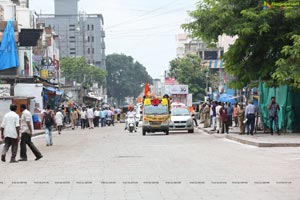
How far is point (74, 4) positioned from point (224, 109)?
116912 mm

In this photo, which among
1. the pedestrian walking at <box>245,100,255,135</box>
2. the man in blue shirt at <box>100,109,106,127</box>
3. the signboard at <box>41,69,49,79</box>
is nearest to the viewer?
the pedestrian walking at <box>245,100,255,135</box>

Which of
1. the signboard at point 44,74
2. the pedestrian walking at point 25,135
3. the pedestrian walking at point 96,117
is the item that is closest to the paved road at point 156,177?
the pedestrian walking at point 25,135

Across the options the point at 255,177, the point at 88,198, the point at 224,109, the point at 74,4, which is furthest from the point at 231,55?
the point at 74,4

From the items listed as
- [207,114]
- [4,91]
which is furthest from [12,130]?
[4,91]

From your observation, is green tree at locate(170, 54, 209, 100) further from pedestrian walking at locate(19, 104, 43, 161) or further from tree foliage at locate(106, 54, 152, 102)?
tree foliage at locate(106, 54, 152, 102)

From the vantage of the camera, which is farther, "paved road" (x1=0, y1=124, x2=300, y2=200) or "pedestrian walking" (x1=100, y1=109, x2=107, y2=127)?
"pedestrian walking" (x1=100, y1=109, x2=107, y2=127)

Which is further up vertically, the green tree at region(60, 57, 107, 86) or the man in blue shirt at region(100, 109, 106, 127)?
the green tree at region(60, 57, 107, 86)

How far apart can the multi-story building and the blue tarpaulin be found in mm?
Answer: 80334

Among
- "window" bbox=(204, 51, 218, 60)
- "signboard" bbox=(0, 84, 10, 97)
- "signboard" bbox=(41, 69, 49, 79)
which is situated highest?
"window" bbox=(204, 51, 218, 60)

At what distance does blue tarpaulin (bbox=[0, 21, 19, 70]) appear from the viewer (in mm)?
61375

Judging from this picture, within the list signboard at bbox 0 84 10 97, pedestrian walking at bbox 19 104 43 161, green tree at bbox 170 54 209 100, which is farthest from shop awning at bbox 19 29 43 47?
green tree at bbox 170 54 209 100

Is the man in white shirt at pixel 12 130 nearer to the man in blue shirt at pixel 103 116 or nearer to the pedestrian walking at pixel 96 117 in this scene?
the pedestrian walking at pixel 96 117

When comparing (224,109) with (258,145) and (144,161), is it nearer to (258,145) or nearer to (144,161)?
(258,145)

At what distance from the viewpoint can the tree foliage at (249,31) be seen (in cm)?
3212
